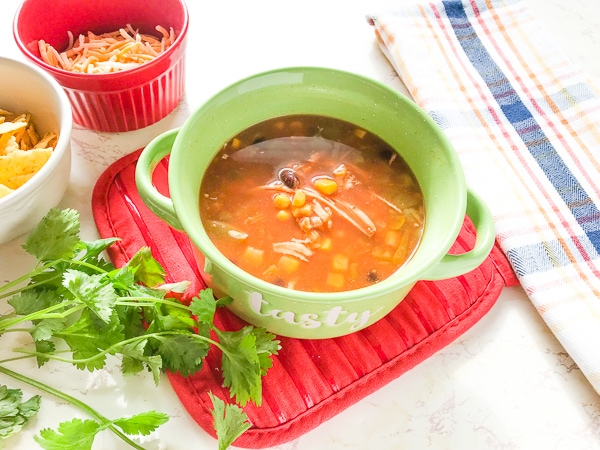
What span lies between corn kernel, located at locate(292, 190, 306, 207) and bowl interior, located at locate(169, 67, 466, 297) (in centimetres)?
17

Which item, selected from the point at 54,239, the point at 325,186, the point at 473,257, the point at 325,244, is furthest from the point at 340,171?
the point at 54,239

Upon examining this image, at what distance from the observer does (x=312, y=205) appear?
111 cm

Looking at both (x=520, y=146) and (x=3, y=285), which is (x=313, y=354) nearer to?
(x=3, y=285)

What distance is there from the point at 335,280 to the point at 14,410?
1.76ft

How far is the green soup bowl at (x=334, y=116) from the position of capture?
0.94 metres

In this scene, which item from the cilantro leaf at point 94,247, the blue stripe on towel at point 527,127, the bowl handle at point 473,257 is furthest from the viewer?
the blue stripe on towel at point 527,127

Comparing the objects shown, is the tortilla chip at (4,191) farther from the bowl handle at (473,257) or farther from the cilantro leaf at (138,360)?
the bowl handle at (473,257)

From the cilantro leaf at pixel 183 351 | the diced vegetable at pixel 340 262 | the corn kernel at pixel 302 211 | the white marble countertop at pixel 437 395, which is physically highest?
the corn kernel at pixel 302 211

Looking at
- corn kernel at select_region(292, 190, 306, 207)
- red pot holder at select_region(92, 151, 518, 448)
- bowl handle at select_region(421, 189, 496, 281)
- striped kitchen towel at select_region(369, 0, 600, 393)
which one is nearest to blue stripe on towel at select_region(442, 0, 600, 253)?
striped kitchen towel at select_region(369, 0, 600, 393)

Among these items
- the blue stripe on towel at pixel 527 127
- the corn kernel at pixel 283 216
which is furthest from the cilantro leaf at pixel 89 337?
the blue stripe on towel at pixel 527 127

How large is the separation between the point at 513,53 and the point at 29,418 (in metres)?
1.33

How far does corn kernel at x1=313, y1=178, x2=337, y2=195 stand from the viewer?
44.6 inches

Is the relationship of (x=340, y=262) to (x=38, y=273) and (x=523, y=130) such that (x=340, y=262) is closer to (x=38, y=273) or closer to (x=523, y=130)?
(x=38, y=273)

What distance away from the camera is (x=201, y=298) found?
1.03 meters
